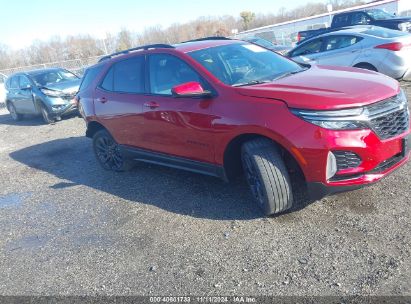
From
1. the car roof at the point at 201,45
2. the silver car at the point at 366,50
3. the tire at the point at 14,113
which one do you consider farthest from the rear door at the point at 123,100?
the tire at the point at 14,113

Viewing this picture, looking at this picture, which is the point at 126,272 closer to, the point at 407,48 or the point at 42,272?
the point at 42,272

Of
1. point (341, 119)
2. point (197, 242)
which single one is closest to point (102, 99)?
point (197, 242)

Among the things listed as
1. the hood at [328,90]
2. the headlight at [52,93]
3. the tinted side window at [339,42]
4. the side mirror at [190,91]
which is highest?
the side mirror at [190,91]

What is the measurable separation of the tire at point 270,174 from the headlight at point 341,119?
54cm

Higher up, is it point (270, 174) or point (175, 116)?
point (175, 116)

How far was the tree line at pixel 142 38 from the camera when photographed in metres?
55.3

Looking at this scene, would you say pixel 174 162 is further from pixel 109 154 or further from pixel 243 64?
pixel 109 154

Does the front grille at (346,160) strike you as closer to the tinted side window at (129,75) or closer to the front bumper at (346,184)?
the front bumper at (346,184)

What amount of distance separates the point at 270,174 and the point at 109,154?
3277 mm

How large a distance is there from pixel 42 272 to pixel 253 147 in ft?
7.68

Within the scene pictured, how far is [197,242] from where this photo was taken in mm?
3557

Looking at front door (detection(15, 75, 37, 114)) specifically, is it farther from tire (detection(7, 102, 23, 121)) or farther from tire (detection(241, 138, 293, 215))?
tire (detection(241, 138, 293, 215))

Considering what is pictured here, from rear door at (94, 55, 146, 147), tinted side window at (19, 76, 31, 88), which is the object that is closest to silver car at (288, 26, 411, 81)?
rear door at (94, 55, 146, 147)

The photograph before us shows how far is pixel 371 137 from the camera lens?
3.16 metres
